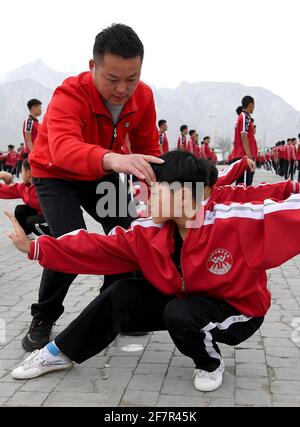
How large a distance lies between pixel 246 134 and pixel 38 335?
799 cm

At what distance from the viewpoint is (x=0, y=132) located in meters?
84.6

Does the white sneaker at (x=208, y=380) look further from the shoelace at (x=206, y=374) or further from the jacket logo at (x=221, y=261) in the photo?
the jacket logo at (x=221, y=261)

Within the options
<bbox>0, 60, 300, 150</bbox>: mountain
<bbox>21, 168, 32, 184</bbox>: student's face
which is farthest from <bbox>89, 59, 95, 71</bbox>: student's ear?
<bbox>0, 60, 300, 150</bbox>: mountain

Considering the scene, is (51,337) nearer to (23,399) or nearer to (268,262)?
(23,399)

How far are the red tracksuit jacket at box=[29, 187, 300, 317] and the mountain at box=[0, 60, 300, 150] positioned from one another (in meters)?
82.6

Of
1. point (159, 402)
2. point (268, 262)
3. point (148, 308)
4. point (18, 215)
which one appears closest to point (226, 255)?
point (268, 262)

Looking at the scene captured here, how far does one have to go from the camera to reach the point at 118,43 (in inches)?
103

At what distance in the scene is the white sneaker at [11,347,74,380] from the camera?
9.39 feet

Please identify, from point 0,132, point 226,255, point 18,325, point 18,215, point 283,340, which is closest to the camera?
point 226,255

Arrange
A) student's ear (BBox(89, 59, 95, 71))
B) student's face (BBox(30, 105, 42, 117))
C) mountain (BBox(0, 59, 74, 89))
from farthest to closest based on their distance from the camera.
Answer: mountain (BBox(0, 59, 74, 89))
student's face (BBox(30, 105, 42, 117))
student's ear (BBox(89, 59, 95, 71))

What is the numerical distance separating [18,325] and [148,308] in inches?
52.2

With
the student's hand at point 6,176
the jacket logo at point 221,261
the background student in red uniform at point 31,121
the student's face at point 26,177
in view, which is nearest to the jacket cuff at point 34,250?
the jacket logo at point 221,261

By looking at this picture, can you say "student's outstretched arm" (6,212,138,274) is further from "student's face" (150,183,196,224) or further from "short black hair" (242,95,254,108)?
"short black hair" (242,95,254,108)

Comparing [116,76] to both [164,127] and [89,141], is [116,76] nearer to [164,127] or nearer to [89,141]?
[89,141]
